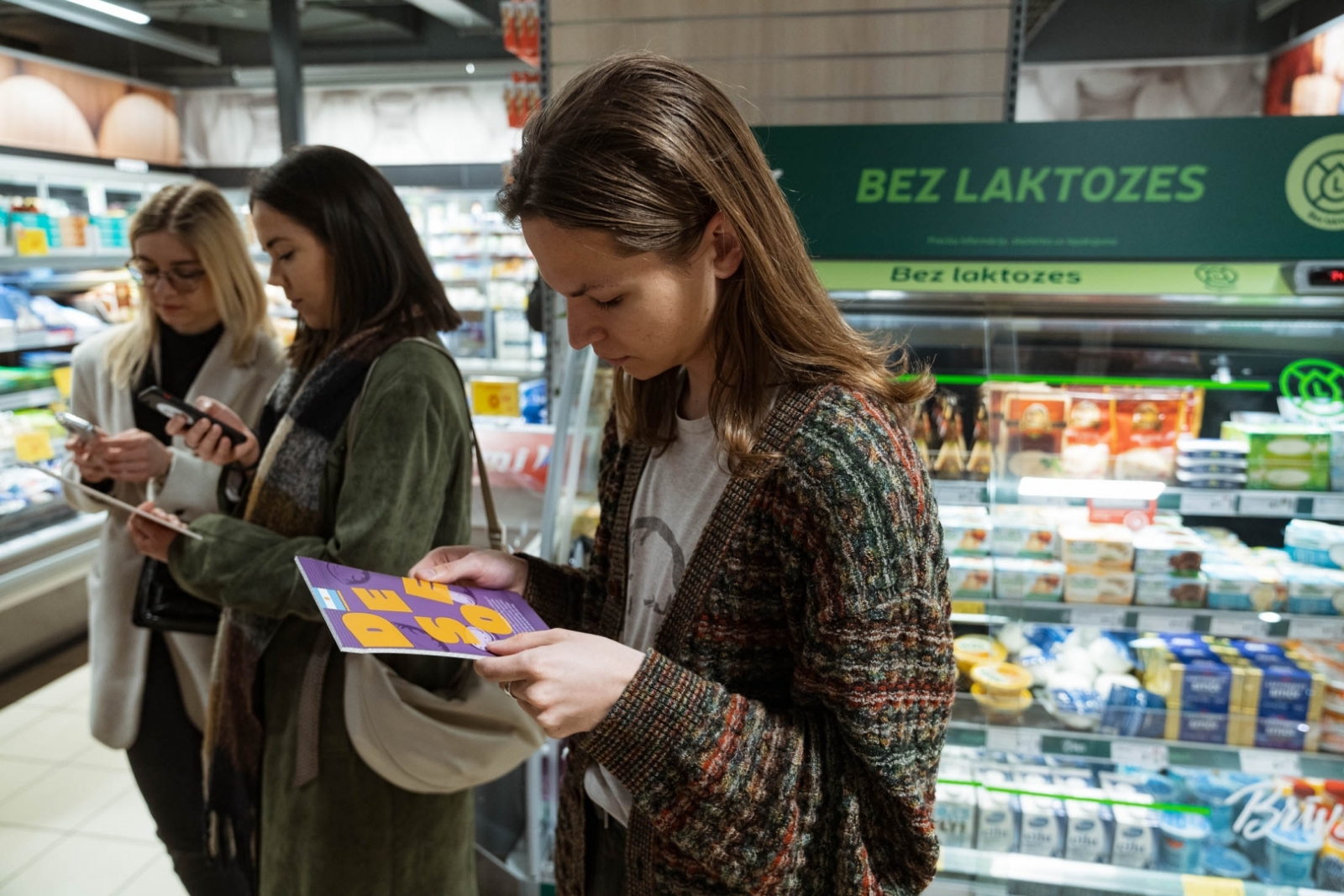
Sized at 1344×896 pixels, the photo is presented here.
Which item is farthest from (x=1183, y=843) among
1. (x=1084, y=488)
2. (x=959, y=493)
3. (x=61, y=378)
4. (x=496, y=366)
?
(x=496, y=366)

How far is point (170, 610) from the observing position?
6.24ft

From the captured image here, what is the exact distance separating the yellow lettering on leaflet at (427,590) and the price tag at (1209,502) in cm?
157

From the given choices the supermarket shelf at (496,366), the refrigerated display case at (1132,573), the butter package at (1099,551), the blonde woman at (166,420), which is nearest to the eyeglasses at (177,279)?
the blonde woman at (166,420)

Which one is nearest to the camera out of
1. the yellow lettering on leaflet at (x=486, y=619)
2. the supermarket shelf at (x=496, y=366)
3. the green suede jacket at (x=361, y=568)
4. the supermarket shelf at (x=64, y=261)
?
the yellow lettering on leaflet at (x=486, y=619)

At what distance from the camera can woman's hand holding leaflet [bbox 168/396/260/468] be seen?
1780mm

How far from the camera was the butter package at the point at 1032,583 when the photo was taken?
192 cm

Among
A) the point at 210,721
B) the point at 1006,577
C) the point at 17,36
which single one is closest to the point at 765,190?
the point at 1006,577

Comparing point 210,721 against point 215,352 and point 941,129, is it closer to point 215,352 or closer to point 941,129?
point 215,352

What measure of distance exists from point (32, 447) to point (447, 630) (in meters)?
3.86

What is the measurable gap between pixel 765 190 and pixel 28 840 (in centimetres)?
340

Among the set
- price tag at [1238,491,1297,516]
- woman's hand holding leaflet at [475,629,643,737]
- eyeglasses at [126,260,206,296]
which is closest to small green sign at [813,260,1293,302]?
price tag at [1238,491,1297,516]

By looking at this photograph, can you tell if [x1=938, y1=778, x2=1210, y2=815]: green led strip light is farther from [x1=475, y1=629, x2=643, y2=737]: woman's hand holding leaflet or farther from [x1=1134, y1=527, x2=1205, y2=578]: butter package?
[x1=475, y1=629, x2=643, y2=737]: woman's hand holding leaflet

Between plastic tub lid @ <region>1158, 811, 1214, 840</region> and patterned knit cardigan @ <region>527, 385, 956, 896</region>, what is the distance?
1458 mm

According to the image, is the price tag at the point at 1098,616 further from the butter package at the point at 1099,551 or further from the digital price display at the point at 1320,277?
the digital price display at the point at 1320,277
